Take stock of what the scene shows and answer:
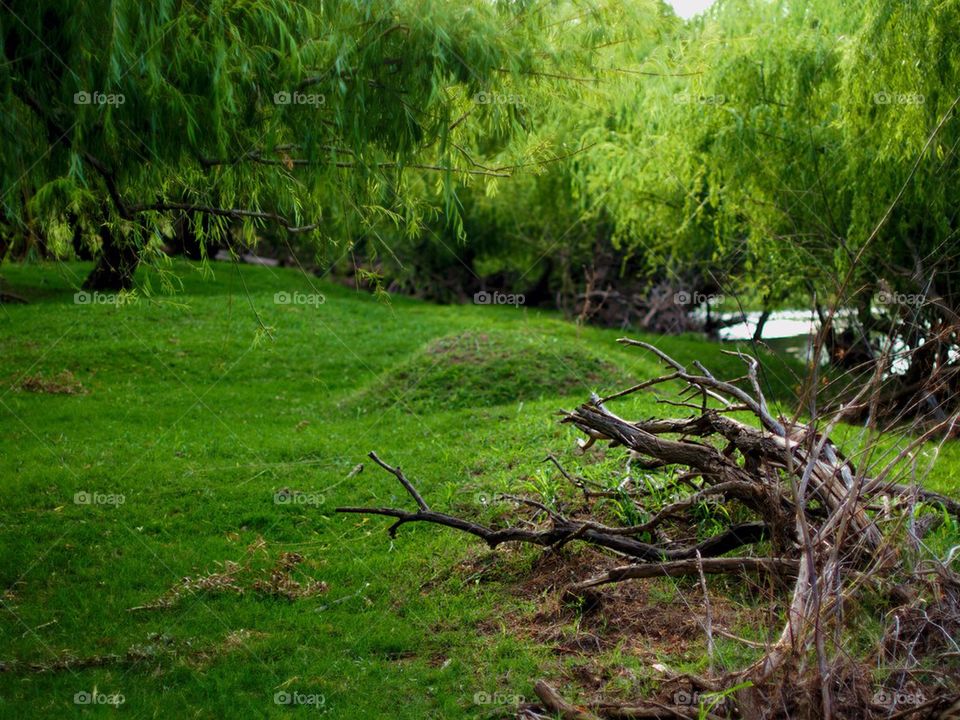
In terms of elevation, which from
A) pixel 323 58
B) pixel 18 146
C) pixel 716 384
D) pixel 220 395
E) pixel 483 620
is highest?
pixel 323 58

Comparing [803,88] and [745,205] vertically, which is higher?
[803,88]

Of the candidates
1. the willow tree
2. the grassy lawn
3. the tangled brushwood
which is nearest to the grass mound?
the grassy lawn

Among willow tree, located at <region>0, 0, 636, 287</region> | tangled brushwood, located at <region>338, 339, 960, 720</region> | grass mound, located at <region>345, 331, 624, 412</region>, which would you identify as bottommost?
grass mound, located at <region>345, 331, 624, 412</region>

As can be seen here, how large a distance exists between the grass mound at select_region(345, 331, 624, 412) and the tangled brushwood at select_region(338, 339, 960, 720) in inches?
179

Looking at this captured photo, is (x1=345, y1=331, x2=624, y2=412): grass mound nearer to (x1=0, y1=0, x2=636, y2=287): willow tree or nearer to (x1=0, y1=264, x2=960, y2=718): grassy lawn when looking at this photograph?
(x1=0, y1=264, x2=960, y2=718): grassy lawn

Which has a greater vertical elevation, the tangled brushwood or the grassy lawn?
the tangled brushwood

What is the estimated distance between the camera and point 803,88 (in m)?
12.0

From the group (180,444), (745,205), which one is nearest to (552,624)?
(180,444)

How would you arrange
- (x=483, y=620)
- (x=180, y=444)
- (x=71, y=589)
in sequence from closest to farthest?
(x=483, y=620) < (x=71, y=589) < (x=180, y=444)

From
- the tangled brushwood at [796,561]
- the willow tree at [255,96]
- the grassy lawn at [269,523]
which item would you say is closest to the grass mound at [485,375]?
the grassy lawn at [269,523]

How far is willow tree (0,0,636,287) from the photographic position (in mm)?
4832

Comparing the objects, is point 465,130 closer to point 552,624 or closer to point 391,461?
point 552,624

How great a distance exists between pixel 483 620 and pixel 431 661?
0.56 metres

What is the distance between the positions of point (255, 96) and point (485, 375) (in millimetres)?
6993
